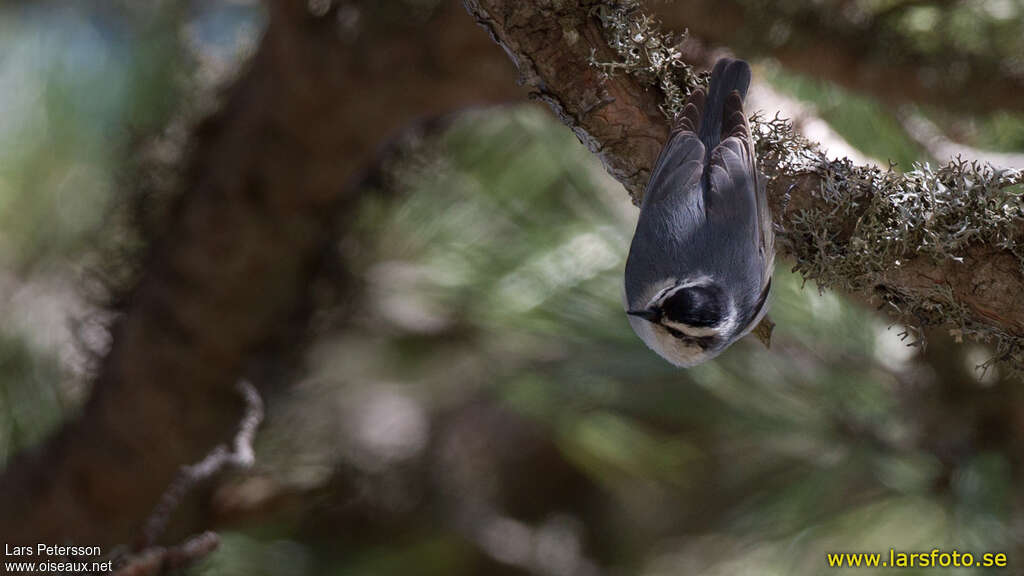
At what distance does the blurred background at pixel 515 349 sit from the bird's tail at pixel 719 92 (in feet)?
0.45

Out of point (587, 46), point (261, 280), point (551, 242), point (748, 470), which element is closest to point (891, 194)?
point (587, 46)

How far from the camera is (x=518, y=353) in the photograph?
136cm

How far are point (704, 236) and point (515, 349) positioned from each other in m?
0.58

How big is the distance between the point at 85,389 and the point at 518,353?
2.19 ft

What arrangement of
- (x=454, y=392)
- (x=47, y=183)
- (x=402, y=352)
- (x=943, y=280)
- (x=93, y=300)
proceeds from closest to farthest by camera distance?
(x=943, y=280) < (x=47, y=183) < (x=93, y=300) < (x=402, y=352) < (x=454, y=392)

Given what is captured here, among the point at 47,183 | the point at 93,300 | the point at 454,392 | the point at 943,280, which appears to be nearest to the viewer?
the point at 943,280

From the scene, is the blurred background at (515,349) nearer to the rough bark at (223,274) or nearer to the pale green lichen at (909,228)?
the rough bark at (223,274)

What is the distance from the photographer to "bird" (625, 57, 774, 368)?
0.74 m

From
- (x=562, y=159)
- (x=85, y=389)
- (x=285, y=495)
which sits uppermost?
(x=562, y=159)

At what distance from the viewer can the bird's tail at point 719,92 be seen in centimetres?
75

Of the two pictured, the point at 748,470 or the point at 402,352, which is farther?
the point at 402,352

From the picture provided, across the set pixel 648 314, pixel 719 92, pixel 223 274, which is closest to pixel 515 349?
pixel 223 274

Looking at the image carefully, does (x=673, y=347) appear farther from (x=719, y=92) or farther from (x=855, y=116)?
(x=855, y=116)

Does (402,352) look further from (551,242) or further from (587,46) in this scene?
(587,46)
